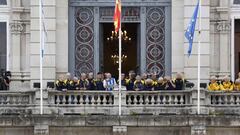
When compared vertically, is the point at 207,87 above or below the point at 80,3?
below

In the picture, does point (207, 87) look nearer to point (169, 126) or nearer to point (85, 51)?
point (169, 126)

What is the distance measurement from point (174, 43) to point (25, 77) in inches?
289

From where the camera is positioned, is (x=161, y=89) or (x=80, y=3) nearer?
(x=161, y=89)

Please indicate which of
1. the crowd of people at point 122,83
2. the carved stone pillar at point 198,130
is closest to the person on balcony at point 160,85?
the crowd of people at point 122,83

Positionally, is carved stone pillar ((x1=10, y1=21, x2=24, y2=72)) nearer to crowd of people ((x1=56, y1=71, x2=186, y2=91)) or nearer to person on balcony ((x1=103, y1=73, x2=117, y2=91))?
crowd of people ((x1=56, y1=71, x2=186, y2=91))

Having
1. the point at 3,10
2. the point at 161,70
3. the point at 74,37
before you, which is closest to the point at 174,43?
the point at 161,70

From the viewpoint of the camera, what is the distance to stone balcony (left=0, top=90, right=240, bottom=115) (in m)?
43.8

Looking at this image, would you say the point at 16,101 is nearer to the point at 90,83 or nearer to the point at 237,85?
the point at 90,83

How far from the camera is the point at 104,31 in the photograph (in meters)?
49.4

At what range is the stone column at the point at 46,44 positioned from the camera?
46875mm

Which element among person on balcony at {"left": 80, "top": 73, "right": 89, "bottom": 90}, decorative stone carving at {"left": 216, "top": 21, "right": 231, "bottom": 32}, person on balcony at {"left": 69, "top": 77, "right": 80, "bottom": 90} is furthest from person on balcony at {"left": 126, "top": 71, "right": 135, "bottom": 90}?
decorative stone carving at {"left": 216, "top": 21, "right": 231, "bottom": 32}

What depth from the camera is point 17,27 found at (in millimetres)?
47938

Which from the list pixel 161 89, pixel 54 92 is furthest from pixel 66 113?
pixel 161 89

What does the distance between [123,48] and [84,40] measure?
2.93 metres
